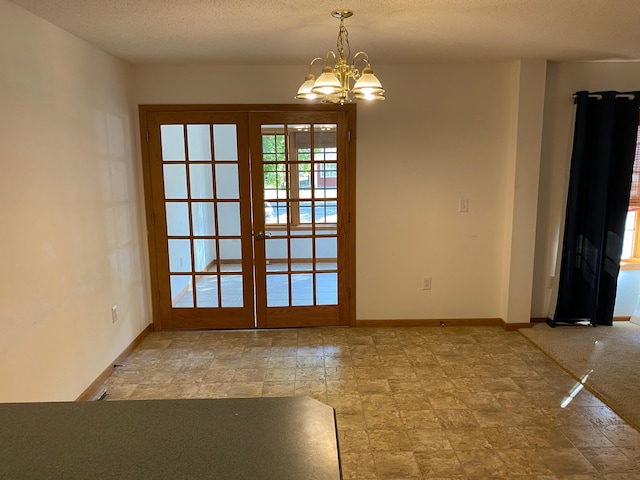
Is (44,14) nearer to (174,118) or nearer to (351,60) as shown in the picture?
(174,118)

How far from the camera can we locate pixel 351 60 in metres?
3.71

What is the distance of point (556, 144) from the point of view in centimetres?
413

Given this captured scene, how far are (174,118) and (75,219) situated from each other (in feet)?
4.77

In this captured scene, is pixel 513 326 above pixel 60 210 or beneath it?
beneath

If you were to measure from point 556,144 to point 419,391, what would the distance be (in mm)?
2600

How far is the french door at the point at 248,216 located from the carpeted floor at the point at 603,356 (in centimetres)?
177

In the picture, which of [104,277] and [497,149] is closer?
[104,277]

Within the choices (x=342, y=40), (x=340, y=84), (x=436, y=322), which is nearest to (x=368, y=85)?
(x=340, y=84)

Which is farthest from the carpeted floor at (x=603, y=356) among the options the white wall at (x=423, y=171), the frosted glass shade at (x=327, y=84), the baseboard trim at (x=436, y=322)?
the frosted glass shade at (x=327, y=84)

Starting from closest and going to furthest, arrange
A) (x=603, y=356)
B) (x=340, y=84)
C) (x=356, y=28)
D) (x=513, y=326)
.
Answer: (x=340, y=84), (x=356, y=28), (x=603, y=356), (x=513, y=326)

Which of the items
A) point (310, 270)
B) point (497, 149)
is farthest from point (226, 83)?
point (497, 149)

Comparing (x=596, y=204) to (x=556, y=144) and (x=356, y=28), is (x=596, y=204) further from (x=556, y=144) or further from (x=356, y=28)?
(x=356, y=28)

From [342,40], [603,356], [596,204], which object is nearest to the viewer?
[342,40]

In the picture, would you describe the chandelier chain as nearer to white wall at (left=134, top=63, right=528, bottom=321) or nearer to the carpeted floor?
white wall at (left=134, top=63, right=528, bottom=321)
